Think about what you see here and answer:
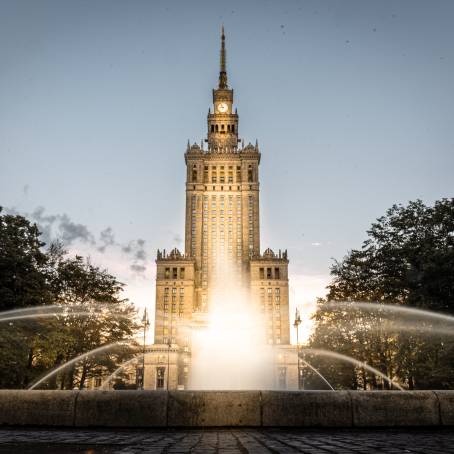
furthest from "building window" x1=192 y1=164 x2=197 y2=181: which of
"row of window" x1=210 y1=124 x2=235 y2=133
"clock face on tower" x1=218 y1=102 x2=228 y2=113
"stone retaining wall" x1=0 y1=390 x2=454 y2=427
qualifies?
"stone retaining wall" x1=0 y1=390 x2=454 y2=427

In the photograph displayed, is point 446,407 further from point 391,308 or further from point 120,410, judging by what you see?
point 391,308

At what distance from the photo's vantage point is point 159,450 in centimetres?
773

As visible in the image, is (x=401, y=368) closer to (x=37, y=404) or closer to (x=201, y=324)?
(x=37, y=404)

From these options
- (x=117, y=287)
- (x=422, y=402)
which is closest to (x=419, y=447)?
(x=422, y=402)

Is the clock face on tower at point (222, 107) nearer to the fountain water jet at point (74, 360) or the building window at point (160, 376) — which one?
the building window at point (160, 376)

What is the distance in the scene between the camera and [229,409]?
38.8 ft

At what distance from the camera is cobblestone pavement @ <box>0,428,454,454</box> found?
786cm

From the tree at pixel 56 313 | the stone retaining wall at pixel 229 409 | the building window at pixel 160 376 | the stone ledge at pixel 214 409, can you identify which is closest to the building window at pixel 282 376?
the building window at pixel 160 376

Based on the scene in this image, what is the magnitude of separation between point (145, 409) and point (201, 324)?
3571 inches

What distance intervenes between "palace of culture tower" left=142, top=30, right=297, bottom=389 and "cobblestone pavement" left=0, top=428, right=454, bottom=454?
11449 centimetres

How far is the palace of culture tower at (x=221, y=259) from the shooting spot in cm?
13012

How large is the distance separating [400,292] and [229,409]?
24.8 metres

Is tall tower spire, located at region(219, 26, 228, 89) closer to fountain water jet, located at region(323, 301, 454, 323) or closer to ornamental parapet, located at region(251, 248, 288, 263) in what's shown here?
ornamental parapet, located at region(251, 248, 288, 263)

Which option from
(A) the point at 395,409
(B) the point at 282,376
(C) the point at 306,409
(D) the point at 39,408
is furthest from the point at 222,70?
(A) the point at 395,409
